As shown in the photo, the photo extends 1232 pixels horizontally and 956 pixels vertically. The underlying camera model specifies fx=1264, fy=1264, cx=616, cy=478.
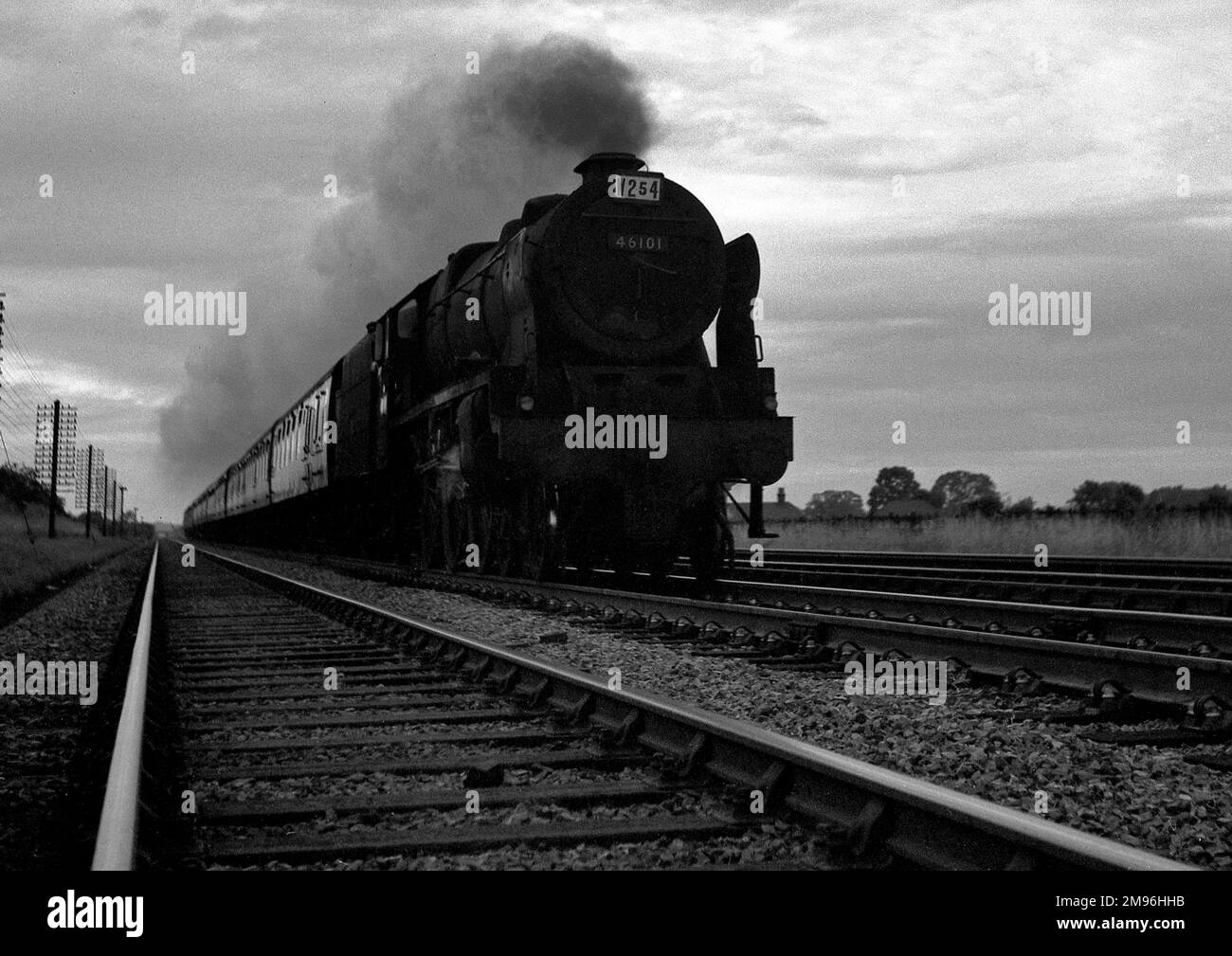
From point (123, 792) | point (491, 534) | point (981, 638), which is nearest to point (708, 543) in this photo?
point (491, 534)

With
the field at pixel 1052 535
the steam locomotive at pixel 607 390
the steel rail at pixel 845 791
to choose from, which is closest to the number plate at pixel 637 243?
the steam locomotive at pixel 607 390

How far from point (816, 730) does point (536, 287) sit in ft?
23.1

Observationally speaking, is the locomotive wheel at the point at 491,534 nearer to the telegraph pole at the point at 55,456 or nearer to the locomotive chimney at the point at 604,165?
the locomotive chimney at the point at 604,165

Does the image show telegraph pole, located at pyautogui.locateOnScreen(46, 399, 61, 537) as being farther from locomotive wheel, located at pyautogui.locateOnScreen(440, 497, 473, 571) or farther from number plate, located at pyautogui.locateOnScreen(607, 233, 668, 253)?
number plate, located at pyautogui.locateOnScreen(607, 233, 668, 253)

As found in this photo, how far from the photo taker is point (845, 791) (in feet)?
11.7

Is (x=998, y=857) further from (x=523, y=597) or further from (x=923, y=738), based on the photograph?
(x=523, y=597)

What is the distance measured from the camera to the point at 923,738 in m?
4.96

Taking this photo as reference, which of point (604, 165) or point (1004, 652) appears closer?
point (1004, 652)

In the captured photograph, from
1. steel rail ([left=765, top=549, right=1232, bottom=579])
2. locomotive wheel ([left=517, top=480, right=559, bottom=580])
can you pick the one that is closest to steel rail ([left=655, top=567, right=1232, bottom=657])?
locomotive wheel ([left=517, top=480, right=559, bottom=580])

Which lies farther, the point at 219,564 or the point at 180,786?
the point at 219,564

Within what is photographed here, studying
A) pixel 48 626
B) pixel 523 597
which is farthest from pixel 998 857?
pixel 48 626

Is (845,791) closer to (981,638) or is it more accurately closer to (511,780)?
(511,780)

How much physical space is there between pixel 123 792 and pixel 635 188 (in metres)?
8.99
